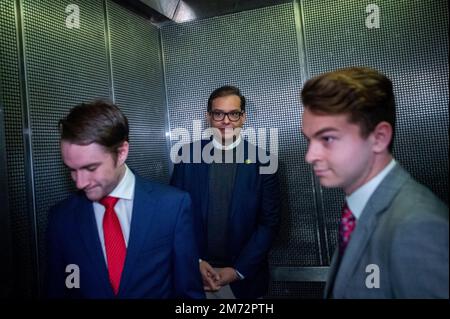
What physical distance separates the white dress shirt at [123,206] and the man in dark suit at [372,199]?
0.87 metres

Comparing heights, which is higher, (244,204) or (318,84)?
(318,84)

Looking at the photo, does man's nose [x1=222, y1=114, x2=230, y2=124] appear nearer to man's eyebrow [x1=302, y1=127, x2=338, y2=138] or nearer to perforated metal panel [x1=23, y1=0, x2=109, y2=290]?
perforated metal panel [x1=23, y1=0, x2=109, y2=290]

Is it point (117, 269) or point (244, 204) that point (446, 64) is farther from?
point (117, 269)

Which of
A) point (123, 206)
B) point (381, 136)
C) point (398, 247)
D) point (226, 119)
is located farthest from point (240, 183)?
point (398, 247)

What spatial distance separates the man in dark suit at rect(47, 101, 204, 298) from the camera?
1.59 metres

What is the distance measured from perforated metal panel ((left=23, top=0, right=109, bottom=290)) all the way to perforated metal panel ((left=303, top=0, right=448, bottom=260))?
192cm

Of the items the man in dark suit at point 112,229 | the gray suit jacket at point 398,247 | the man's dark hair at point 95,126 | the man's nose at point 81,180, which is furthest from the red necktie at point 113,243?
the gray suit jacket at point 398,247

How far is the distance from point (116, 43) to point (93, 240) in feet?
6.24

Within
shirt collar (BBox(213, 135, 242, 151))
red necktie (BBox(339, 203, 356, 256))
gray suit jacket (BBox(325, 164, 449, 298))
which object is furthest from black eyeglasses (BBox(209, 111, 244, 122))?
gray suit jacket (BBox(325, 164, 449, 298))

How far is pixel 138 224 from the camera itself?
1.63m

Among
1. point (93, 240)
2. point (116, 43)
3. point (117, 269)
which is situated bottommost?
point (117, 269)

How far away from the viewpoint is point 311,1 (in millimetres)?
3088

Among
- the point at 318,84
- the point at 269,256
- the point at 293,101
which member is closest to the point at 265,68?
the point at 293,101
